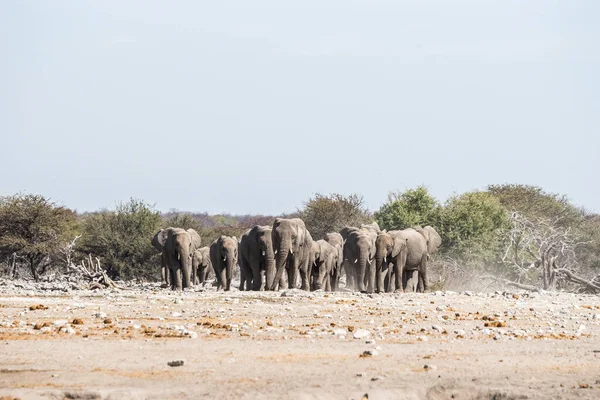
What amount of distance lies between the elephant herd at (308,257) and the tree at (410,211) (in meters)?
10.5

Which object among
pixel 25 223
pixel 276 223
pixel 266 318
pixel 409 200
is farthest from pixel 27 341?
pixel 409 200

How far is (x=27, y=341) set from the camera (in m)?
17.0

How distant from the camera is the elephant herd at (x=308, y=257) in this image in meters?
34.2

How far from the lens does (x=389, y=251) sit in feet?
113

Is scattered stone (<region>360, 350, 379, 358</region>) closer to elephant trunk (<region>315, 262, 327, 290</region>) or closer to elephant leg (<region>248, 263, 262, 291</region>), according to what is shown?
elephant leg (<region>248, 263, 262, 291</region>)

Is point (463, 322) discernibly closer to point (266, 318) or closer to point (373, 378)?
point (266, 318)

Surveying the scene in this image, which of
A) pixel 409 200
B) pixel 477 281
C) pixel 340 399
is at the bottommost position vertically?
pixel 340 399

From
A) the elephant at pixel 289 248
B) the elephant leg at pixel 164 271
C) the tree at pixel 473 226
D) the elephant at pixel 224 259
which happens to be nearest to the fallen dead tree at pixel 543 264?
the tree at pixel 473 226

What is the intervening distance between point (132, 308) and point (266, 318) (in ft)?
12.8

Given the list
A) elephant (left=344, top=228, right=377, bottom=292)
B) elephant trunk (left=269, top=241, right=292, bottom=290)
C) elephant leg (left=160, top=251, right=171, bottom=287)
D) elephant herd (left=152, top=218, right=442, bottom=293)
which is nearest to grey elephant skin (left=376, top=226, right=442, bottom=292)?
elephant herd (left=152, top=218, right=442, bottom=293)

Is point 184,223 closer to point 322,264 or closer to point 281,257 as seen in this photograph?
point 322,264

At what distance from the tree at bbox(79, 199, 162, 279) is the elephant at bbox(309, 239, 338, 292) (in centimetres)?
1420

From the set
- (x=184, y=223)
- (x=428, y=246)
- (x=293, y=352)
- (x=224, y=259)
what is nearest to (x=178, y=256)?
(x=224, y=259)

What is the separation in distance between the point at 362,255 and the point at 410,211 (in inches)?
651
